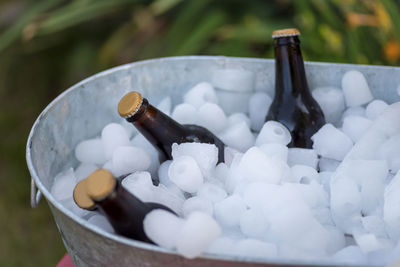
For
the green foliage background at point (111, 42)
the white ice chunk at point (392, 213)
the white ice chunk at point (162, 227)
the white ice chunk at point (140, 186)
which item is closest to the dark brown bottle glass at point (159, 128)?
the white ice chunk at point (140, 186)

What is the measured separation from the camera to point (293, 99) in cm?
109

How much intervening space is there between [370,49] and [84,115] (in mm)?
1255

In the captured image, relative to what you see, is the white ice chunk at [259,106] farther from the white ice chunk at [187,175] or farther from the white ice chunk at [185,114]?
the white ice chunk at [187,175]

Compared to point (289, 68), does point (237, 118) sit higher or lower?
lower

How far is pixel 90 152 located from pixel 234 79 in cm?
38

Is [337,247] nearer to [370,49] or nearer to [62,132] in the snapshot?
[62,132]

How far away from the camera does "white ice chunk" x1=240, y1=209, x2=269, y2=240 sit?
73 centimetres

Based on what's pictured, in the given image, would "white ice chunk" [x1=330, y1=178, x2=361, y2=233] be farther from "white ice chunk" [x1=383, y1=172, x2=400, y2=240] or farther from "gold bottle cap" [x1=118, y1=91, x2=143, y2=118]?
"gold bottle cap" [x1=118, y1=91, x2=143, y2=118]

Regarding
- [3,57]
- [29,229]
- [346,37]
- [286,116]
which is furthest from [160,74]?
[3,57]

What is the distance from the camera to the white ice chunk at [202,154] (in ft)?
2.85

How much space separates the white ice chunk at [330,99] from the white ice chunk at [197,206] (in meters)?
0.44

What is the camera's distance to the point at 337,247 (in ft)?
2.39

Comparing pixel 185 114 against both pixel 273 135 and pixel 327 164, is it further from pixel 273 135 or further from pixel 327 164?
pixel 327 164

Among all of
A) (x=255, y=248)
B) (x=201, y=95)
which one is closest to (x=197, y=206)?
(x=255, y=248)
